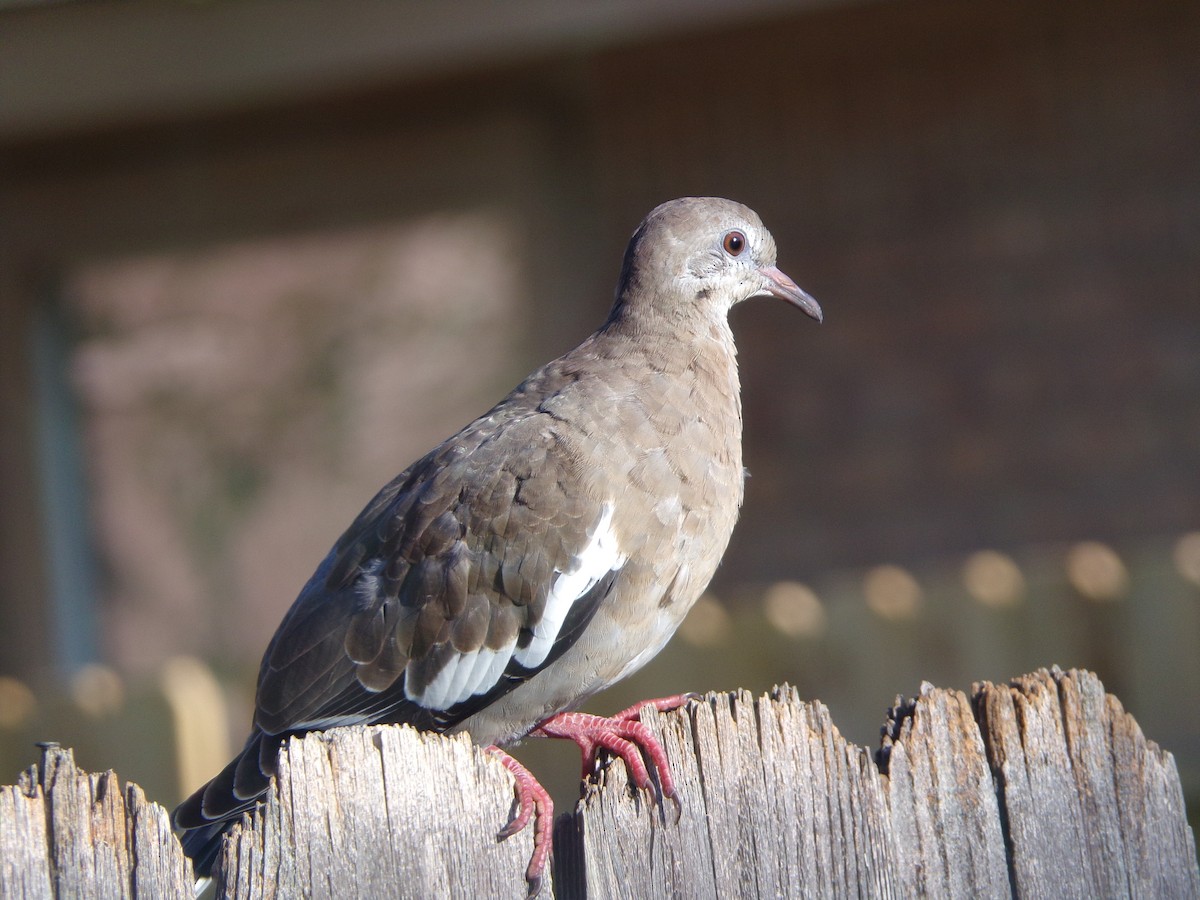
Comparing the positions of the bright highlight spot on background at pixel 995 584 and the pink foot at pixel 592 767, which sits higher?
the bright highlight spot on background at pixel 995 584

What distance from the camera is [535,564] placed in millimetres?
2773

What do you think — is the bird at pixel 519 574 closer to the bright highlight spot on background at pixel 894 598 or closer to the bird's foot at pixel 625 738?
the bird's foot at pixel 625 738

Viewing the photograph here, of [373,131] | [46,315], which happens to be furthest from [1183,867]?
[46,315]

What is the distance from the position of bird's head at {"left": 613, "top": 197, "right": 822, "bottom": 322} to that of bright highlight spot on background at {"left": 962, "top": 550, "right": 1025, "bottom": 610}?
189 cm

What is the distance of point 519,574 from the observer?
2.78 metres

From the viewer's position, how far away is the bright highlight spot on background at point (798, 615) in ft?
16.2

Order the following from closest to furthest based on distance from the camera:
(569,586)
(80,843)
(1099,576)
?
(80,843) < (569,586) < (1099,576)

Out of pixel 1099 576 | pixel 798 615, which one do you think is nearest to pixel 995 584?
pixel 1099 576

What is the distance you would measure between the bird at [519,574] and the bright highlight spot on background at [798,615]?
2.07 m

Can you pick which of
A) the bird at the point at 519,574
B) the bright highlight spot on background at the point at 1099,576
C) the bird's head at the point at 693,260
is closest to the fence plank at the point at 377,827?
the bird at the point at 519,574

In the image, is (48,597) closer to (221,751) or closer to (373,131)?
(221,751)

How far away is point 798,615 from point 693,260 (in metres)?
2.05

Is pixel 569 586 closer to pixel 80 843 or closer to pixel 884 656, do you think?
pixel 80 843

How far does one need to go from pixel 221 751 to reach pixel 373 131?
2.99 meters
